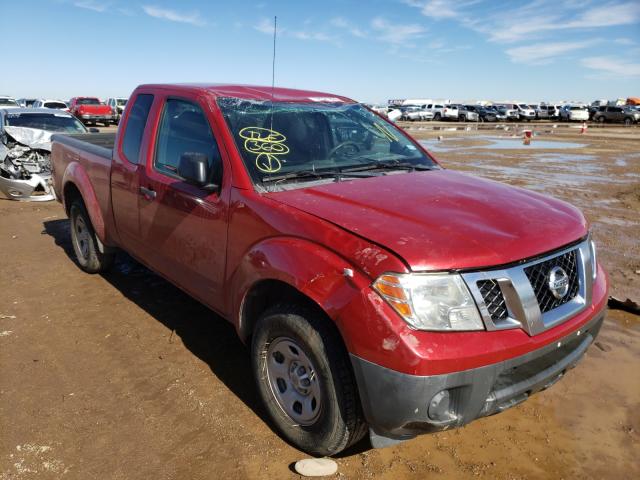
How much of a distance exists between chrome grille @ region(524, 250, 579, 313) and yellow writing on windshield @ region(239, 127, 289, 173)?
154 cm

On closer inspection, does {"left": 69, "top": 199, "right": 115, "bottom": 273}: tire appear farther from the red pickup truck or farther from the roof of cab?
the roof of cab

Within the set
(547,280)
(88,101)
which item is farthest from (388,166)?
(88,101)

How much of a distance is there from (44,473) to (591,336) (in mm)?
2935

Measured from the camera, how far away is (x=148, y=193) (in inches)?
146

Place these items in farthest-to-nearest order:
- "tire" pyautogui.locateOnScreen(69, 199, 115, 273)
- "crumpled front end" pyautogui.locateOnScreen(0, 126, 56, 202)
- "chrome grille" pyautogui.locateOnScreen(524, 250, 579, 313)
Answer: "crumpled front end" pyautogui.locateOnScreen(0, 126, 56, 202) < "tire" pyautogui.locateOnScreen(69, 199, 115, 273) < "chrome grille" pyautogui.locateOnScreen(524, 250, 579, 313)

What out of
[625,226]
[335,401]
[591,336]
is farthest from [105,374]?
[625,226]

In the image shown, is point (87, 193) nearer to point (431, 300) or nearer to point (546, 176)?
point (431, 300)

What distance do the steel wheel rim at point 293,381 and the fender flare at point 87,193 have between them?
2708 millimetres

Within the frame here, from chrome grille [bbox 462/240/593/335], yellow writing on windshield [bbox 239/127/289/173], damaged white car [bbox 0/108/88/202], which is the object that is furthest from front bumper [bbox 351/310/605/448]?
damaged white car [bbox 0/108/88/202]

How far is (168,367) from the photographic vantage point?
142 inches

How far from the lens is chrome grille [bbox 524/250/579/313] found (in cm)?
230

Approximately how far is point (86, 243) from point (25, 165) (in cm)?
596

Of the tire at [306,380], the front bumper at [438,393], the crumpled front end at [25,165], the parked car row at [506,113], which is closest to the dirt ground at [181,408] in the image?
the tire at [306,380]

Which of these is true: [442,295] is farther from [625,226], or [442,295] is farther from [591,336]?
[625,226]
